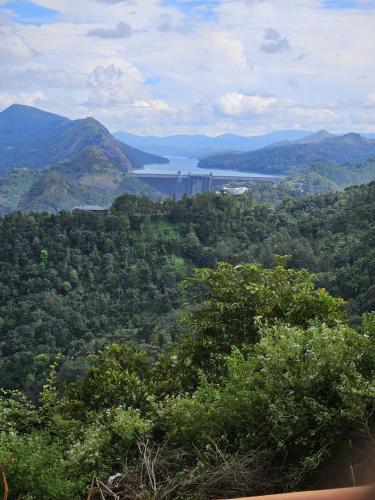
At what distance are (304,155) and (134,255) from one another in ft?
300

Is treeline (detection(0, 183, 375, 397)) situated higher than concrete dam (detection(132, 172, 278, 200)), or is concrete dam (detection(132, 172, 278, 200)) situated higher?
concrete dam (detection(132, 172, 278, 200))

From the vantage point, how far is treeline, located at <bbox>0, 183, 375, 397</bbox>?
31.5 metres

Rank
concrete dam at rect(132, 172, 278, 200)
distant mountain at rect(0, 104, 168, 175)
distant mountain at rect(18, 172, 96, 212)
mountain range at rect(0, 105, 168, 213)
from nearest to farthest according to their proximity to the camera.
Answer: distant mountain at rect(18, 172, 96, 212), mountain range at rect(0, 105, 168, 213), concrete dam at rect(132, 172, 278, 200), distant mountain at rect(0, 104, 168, 175)

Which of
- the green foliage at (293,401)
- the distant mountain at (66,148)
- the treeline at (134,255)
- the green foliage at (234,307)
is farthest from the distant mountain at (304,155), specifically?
the green foliage at (293,401)

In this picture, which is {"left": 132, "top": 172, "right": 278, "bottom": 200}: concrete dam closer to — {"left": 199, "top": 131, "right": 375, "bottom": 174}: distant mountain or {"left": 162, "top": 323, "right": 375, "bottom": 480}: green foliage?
{"left": 199, "top": 131, "right": 375, "bottom": 174}: distant mountain

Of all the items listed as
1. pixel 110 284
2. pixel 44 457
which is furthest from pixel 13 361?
pixel 44 457

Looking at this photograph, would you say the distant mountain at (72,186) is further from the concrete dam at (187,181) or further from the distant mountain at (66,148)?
the distant mountain at (66,148)

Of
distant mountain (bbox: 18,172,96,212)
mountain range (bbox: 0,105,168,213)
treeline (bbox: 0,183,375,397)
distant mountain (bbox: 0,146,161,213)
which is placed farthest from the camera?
mountain range (bbox: 0,105,168,213)

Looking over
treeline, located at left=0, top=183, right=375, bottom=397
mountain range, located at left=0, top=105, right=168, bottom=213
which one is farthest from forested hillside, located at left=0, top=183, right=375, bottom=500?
mountain range, located at left=0, top=105, right=168, bottom=213

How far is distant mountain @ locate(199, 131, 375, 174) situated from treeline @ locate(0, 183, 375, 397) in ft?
252

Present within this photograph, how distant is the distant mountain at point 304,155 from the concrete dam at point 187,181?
15.4m

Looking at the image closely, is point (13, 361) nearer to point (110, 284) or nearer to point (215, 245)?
point (110, 284)

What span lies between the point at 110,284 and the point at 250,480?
3451 cm

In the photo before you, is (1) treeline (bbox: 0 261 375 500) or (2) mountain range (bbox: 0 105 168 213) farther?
(2) mountain range (bbox: 0 105 168 213)
